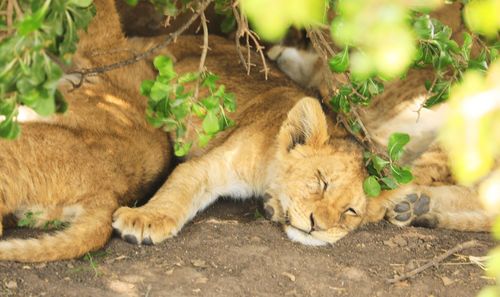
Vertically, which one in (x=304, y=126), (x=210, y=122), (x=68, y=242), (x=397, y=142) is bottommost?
(x=68, y=242)

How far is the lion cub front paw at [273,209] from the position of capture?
165 inches

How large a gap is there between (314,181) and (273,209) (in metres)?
0.32

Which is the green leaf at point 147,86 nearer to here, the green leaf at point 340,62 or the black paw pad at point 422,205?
the green leaf at point 340,62

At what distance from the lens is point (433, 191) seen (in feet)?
15.0

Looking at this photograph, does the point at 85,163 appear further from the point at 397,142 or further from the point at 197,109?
the point at 397,142

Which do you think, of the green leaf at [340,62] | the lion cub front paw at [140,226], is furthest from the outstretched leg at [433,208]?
the green leaf at [340,62]

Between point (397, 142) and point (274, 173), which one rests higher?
point (397, 142)

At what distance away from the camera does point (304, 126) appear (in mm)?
4254

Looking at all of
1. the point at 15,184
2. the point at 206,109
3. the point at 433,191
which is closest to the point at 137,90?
the point at 15,184

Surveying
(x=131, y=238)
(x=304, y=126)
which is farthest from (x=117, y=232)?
(x=304, y=126)

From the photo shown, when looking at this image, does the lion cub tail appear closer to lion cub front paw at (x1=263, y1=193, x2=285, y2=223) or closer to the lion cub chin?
the lion cub chin

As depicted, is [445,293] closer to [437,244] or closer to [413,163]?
[437,244]

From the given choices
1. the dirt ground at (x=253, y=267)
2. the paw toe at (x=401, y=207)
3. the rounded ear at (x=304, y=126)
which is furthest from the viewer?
the paw toe at (x=401, y=207)

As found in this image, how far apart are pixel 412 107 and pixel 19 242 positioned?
2.85m
